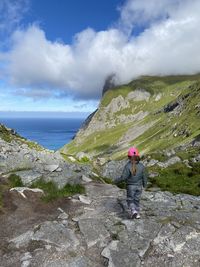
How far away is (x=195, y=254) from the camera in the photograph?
1461 centimetres

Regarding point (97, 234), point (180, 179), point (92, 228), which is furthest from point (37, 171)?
point (180, 179)

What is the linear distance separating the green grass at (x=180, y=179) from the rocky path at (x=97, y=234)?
536 cm

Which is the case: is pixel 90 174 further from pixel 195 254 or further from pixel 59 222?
pixel 195 254

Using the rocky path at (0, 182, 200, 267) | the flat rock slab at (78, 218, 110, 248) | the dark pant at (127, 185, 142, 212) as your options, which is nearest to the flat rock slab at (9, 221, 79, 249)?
the rocky path at (0, 182, 200, 267)

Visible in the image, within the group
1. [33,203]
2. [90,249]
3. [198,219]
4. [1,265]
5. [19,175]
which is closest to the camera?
[1,265]

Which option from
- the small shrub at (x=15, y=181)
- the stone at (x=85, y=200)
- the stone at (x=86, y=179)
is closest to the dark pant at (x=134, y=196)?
the stone at (x=85, y=200)

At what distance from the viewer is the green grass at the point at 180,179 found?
27278mm

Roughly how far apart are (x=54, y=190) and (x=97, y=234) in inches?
279

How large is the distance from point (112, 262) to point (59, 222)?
4.58 meters

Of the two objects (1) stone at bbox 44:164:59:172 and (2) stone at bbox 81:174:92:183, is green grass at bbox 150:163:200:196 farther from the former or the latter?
(1) stone at bbox 44:164:59:172

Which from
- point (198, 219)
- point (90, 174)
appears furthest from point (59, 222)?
point (90, 174)

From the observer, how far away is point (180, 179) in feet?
107

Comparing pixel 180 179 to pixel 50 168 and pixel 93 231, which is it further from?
pixel 93 231

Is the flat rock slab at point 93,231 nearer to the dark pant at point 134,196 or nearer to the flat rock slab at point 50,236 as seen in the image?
the flat rock slab at point 50,236
